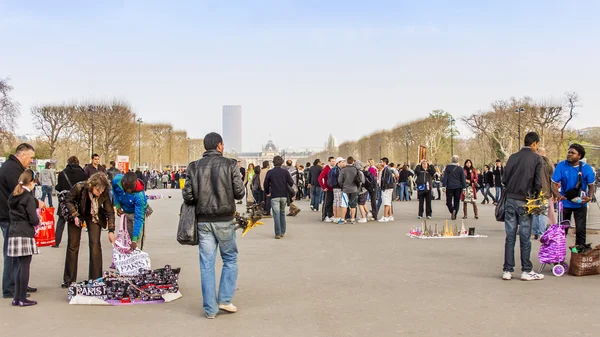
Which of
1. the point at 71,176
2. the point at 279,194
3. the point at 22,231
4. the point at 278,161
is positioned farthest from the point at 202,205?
the point at 278,161

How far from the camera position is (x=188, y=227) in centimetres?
655

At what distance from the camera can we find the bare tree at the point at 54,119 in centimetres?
6128

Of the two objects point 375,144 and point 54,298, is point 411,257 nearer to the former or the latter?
point 54,298

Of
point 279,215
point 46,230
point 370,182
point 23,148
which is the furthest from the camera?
point 370,182

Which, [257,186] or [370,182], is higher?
[370,182]

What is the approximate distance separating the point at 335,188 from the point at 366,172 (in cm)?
168

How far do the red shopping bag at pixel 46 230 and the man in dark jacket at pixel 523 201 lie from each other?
27.4 feet

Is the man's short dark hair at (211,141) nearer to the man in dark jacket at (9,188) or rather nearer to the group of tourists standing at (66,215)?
the group of tourists standing at (66,215)

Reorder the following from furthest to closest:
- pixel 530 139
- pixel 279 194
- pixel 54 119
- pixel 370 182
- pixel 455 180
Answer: pixel 54 119, pixel 370 182, pixel 455 180, pixel 279 194, pixel 530 139

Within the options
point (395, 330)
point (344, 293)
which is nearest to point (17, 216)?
point (344, 293)

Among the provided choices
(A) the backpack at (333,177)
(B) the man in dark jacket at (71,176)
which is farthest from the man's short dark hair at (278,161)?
(B) the man in dark jacket at (71,176)

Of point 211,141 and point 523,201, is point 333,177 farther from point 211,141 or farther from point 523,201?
point 211,141

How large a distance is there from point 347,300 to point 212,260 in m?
1.68

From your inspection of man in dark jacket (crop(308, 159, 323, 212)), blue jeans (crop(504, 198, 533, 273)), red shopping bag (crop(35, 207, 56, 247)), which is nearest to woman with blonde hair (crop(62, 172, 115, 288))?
red shopping bag (crop(35, 207, 56, 247))
